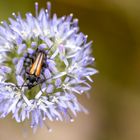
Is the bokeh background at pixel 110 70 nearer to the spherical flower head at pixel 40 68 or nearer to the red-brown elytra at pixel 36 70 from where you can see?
the spherical flower head at pixel 40 68

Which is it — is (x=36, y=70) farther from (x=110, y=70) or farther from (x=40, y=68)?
(x=110, y=70)

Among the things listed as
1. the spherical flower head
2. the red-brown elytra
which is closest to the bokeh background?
the spherical flower head

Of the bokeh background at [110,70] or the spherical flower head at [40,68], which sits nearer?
the spherical flower head at [40,68]

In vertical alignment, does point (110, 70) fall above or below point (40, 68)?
below

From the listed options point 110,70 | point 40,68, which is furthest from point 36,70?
point 110,70

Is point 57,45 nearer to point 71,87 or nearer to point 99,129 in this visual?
point 71,87

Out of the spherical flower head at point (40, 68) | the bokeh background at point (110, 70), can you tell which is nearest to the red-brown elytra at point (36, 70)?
the spherical flower head at point (40, 68)

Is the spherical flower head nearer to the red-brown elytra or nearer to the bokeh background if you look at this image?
the red-brown elytra
